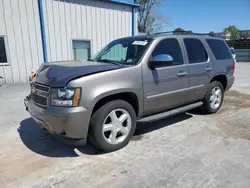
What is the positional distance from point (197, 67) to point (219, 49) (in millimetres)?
1218

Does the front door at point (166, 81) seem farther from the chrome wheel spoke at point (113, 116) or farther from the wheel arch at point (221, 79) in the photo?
the wheel arch at point (221, 79)

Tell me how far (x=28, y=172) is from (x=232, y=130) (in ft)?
12.4

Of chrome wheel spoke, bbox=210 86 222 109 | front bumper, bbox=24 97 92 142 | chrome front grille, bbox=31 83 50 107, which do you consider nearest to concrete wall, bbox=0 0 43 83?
chrome front grille, bbox=31 83 50 107

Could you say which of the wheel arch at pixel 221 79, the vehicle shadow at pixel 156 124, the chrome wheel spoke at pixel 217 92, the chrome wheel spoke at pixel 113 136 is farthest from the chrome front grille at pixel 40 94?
the chrome wheel spoke at pixel 217 92

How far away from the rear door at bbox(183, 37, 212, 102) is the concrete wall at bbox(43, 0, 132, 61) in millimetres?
7608

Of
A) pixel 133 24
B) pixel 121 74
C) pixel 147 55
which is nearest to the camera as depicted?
pixel 121 74

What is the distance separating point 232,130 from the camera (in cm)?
423

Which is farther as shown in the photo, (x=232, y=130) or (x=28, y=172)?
(x=232, y=130)

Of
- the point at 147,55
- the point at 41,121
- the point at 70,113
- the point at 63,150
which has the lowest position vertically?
the point at 63,150

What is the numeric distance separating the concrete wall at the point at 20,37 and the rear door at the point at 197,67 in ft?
25.6

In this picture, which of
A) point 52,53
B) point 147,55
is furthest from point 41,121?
point 52,53

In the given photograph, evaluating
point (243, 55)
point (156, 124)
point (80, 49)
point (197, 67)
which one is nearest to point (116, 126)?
point (156, 124)

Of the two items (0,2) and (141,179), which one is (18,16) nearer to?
(0,2)

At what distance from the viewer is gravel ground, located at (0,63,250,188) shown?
262cm
